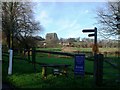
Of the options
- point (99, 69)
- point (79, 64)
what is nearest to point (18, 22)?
point (79, 64)

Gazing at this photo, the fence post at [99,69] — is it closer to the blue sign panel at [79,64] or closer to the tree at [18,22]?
the blue sign panel at [79,64]

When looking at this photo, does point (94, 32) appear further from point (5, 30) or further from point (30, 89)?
point (5, 30)

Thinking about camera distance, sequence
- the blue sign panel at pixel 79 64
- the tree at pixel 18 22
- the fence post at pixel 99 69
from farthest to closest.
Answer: the tree at pixel 18 22
the blue sign panel at pixel 79 64
the fence post at pixel 99 69

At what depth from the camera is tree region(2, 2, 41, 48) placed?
51.0 meters

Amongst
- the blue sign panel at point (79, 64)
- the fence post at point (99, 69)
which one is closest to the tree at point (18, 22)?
the blue sign panel at point (79, 64)

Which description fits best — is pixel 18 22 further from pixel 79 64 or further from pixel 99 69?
pixel 99 69

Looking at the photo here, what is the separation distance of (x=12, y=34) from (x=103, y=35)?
1563 cm

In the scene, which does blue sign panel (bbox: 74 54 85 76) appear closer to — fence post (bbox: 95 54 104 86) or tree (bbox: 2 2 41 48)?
fence post (bbox: 95 54 104 86)

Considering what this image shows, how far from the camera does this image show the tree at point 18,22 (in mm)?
51031

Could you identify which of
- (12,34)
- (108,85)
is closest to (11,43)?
(12,34)

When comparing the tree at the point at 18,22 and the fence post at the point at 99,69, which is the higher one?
the tree at the point at 18,22

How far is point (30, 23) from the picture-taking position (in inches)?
2133

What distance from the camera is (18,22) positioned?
174 ft

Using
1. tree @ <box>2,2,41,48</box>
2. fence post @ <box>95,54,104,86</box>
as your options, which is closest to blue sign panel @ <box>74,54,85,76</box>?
fence post @ <box>95,54,104,86</box>
